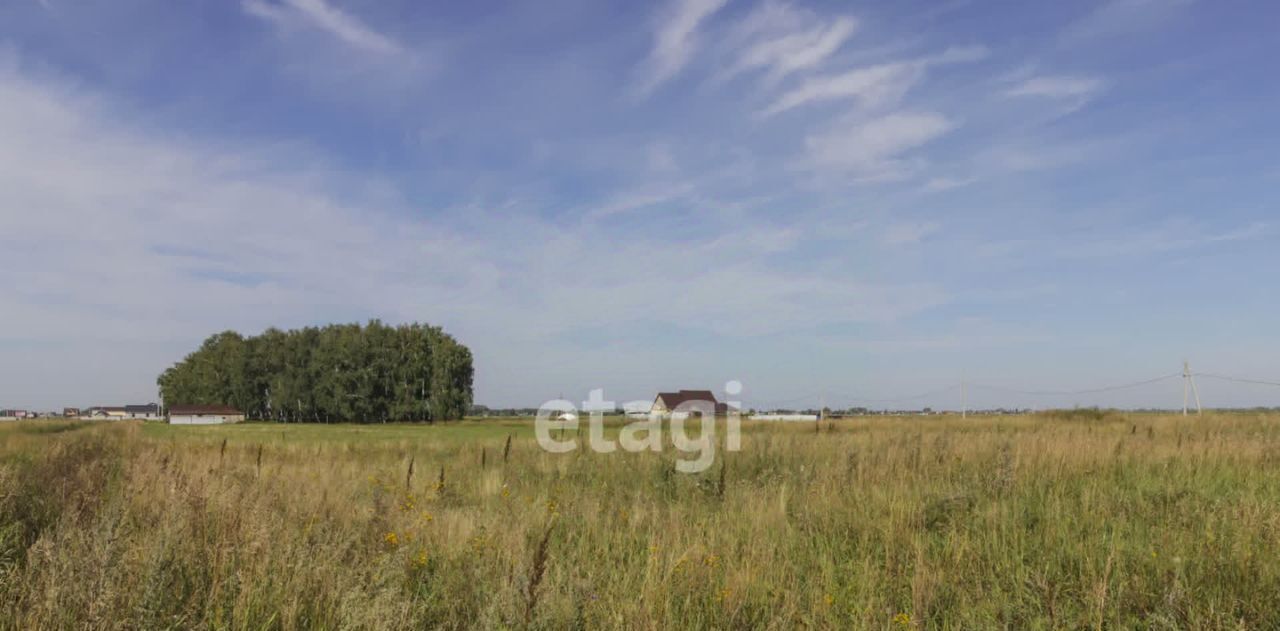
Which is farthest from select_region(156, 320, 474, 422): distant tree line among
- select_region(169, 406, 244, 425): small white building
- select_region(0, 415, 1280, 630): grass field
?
select_region(0, 415, 1280, 630): grass field

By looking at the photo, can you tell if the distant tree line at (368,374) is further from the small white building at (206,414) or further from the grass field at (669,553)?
the grass field at (669,553)

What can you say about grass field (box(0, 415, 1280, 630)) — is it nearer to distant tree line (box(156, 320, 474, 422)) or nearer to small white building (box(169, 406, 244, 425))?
distant tree line (box(156, 320, 474, 422))

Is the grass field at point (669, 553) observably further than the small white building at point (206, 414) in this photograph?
No

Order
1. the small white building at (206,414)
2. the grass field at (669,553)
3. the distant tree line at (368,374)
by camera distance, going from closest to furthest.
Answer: the grass field at (669,553)
the distant tree line at (368,374)
the small white building at (206,414)

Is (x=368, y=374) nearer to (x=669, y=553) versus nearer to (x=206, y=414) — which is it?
(x=206, y=414)

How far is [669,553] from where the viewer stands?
4801 millimetres

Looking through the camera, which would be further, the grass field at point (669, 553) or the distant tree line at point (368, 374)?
the distant tree line at point (368, 374)

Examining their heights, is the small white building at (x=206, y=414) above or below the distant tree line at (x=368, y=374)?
below

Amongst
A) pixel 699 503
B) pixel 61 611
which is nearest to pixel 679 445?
pixel 699 503

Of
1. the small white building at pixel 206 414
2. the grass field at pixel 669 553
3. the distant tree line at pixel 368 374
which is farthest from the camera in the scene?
the small white building at pixel 206 414

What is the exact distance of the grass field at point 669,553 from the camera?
3648mm

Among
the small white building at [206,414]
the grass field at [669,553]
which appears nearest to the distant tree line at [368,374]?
the small white building at [206,414]

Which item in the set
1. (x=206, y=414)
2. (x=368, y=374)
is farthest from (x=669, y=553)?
(x=206, y=414)

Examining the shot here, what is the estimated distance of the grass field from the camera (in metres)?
3.65
